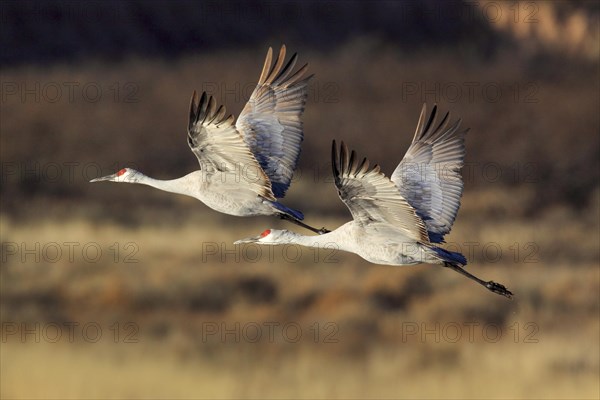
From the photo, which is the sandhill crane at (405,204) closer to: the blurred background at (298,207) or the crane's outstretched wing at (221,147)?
the crane's outstretched wing at (221,147)

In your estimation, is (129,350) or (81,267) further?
(81,267)

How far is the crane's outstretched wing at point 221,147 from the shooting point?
13.5 m

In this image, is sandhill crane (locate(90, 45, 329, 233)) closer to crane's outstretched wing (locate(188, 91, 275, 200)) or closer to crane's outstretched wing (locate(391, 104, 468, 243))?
crane's outstretched wing (locate(188, 91, 275, 200))

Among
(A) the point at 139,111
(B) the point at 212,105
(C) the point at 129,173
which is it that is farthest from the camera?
(A) the point at 139,111

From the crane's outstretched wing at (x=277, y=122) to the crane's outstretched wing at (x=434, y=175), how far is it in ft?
3.18

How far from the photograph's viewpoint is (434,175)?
14445 millimetres

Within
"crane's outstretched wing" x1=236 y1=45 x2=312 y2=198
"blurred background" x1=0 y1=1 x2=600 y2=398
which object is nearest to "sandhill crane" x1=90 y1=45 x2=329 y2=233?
"crane's outstretched wing" x1=236 y1=45 x2=312 y2=198

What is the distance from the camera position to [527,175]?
80.7 ft

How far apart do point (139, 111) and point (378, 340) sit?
1069 centimetres

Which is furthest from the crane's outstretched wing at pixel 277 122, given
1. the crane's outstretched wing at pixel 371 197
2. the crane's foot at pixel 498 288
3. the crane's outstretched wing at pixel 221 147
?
the crane's foot at pixel 498 288

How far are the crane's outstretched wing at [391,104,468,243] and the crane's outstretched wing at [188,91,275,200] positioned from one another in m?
1.21

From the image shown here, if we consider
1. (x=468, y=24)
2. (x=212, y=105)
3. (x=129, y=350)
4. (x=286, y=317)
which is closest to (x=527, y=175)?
(x=468, y=24)

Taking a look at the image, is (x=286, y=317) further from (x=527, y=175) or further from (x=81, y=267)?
(x=527, y=175)

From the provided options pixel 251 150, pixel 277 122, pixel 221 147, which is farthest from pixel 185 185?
pixel 277 122
